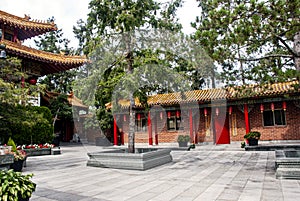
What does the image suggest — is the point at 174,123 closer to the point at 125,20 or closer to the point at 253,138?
the point at 253,138

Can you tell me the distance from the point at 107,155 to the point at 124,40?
359cm

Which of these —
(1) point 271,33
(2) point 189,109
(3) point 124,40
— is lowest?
(2) point 189,109

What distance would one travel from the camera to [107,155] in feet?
22.5

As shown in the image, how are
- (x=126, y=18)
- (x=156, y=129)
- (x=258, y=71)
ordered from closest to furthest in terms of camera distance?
(x=258, y=71), (x=126, y=18), (x=156, y=129)

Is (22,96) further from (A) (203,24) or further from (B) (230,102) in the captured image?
(B) (230,102)

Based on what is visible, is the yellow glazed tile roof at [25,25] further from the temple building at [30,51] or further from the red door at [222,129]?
the red door at [222,129]

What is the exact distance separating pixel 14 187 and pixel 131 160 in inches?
148

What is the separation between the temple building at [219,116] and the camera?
11883 millimetres

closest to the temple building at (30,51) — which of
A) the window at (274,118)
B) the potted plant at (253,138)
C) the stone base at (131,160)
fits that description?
the stone base at (131,160)

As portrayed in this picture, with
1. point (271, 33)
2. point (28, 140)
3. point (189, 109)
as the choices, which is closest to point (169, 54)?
point (271, 33)

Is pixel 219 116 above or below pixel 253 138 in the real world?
above

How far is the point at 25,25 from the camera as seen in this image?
13.4 m

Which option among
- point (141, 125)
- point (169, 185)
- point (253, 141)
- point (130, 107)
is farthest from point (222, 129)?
point (169, 185)

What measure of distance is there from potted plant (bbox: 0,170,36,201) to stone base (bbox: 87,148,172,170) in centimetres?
343
